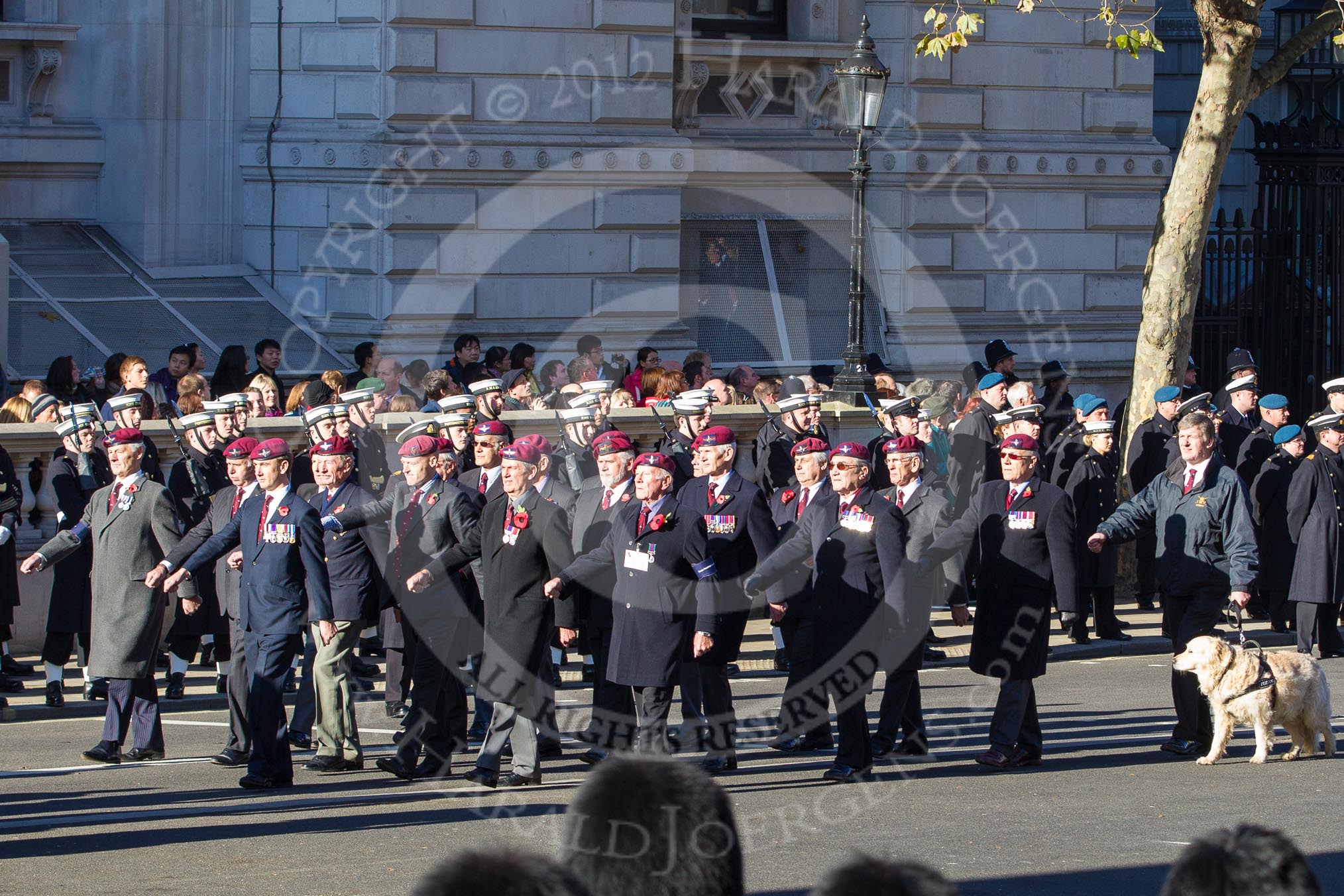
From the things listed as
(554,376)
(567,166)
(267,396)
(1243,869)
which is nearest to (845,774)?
(267,396)

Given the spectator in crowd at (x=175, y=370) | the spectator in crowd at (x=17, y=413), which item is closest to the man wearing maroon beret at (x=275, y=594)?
the spectator in crowd at (x=17, y=413)

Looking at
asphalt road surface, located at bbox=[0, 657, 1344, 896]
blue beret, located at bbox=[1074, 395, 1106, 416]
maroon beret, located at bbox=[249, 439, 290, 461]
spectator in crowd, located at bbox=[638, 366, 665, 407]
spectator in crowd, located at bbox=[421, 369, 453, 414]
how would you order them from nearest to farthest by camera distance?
asphalt road surface, located at bbox=[0, 657, 1344, 896]
maroon beret, located at bbox=[249, 439, 290, 461]
spectator in crowd, located at bbox=[421, 369, 453, 414]
blue beret, located at bbox=[1074, 395, 1106, 416]
spectator in crowd, located at bbox=[638, 366, 665, 407]

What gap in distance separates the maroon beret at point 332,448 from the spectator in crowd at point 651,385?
523 centimetres

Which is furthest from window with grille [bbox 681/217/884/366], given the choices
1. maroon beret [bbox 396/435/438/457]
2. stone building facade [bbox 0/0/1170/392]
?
maroon beret [bbox 396/435/438/457]

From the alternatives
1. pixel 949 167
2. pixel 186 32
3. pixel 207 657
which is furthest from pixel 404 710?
pixel 949 167

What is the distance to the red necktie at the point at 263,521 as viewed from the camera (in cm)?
1047

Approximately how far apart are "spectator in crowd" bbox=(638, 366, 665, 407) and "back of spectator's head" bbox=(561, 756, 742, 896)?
1260cm

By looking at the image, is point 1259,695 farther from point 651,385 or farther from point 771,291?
point 771,291

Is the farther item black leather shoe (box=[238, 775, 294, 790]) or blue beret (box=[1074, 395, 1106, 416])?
blue beret (box=[1074, 395, 1106, 416])

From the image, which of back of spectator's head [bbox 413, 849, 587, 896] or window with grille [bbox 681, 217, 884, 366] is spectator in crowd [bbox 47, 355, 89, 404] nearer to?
window with grille [bbox 681, 217, 884, 366]

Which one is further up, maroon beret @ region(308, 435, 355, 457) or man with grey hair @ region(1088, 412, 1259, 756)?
maroon beret @ region(308, 435, 355, 457)

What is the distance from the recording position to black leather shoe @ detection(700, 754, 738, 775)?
35.3 feet

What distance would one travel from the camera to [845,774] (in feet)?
33.7

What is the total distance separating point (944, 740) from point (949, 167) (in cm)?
1228
